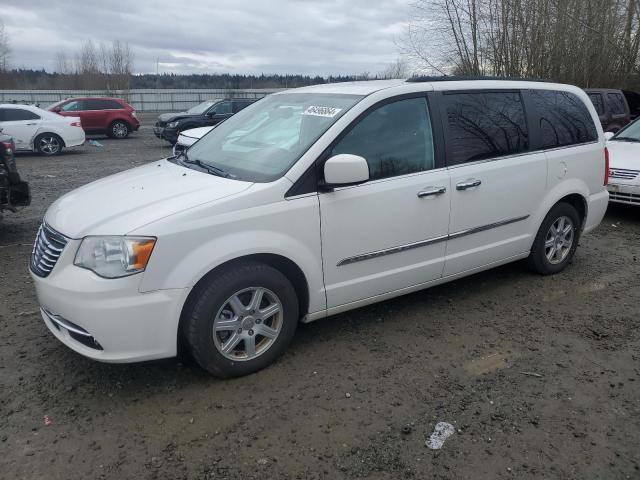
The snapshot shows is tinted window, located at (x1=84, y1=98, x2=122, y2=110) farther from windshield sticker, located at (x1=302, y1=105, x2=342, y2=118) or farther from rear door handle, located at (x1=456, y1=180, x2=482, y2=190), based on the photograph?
rear door handle, located at (x1=456, y1=180, x2=482, y2=190)

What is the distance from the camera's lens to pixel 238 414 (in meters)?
2.96

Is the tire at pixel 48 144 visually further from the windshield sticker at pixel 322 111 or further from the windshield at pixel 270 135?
the windshield sticker at pixel 322 111

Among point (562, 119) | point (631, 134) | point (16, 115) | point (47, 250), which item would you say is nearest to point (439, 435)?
point (47, 250)

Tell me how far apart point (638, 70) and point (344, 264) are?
69.9ft

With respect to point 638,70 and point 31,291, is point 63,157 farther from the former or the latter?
point 638,70

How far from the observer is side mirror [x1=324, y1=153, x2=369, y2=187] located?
128 inches

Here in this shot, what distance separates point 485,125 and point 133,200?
277 cm

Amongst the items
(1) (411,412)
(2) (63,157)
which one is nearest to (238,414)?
(1) (411,412)

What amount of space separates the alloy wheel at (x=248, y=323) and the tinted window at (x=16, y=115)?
14064mm

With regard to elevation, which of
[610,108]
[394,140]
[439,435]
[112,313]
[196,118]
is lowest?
[439,435]

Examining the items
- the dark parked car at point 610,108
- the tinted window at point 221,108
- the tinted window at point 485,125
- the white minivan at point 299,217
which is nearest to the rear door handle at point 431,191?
the white minivan at point 299,217

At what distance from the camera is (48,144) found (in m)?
15.0

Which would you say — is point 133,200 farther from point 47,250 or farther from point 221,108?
point 221,108

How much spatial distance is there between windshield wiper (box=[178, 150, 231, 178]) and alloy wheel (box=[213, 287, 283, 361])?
84 centimetres
